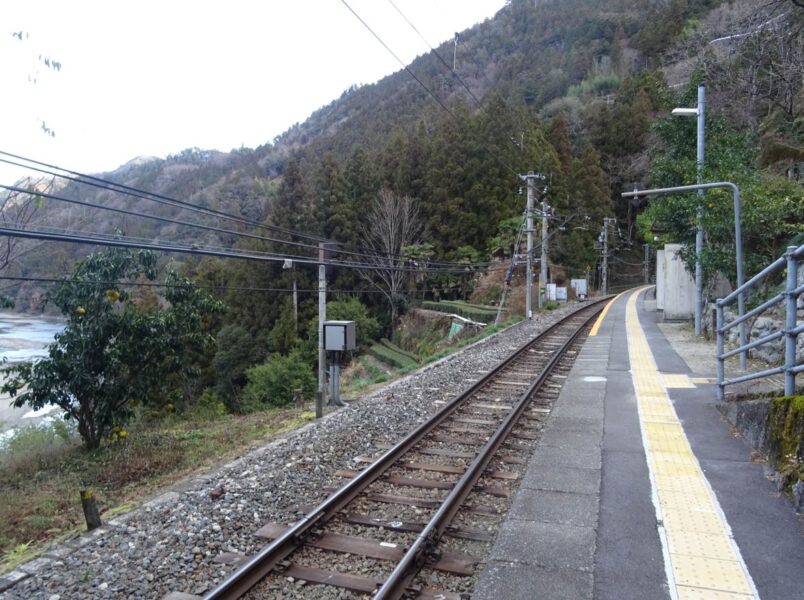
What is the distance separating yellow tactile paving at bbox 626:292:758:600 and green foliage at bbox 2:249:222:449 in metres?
9.35

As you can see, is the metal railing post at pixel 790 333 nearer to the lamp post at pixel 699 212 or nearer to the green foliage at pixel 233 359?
the lamp post at pixel 699 212

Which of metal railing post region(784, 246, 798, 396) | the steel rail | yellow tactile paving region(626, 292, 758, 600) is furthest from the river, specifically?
metal railing post region(784, 246, 798, 396)

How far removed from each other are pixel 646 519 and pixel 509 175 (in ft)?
126

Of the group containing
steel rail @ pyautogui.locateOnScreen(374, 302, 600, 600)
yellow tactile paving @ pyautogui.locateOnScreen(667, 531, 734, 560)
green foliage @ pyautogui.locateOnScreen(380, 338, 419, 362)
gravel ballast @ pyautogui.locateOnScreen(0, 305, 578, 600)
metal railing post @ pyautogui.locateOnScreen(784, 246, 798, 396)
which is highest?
metal railing post @ pyautogui.locateOnScreen(784, 246, 798, 396)

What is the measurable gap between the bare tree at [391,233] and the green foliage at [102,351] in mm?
25552

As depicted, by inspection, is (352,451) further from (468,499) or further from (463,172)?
(463,172)

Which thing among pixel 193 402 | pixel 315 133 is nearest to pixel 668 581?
pixel 193 402

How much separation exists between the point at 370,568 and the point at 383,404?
18.2 ft

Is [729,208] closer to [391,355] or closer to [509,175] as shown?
[391,355]

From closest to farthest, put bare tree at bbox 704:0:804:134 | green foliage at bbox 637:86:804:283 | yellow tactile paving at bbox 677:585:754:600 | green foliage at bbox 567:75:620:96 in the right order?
yellow tactile paving at bbox 677:585:754:600, green foliage at bbox 637:86:804:283, bare tree at bbox 704:0:804:134, green foliage at bbox 567:75:620:96

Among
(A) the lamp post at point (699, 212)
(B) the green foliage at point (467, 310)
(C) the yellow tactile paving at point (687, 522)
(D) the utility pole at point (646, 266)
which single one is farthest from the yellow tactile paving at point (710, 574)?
(D) the utility pole at point (646, 266)

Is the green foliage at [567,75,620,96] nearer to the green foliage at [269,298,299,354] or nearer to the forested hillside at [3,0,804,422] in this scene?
the forested hillside at [3,0,804,422]

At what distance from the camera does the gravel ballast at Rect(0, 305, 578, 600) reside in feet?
13.8

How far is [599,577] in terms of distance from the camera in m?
3.80
